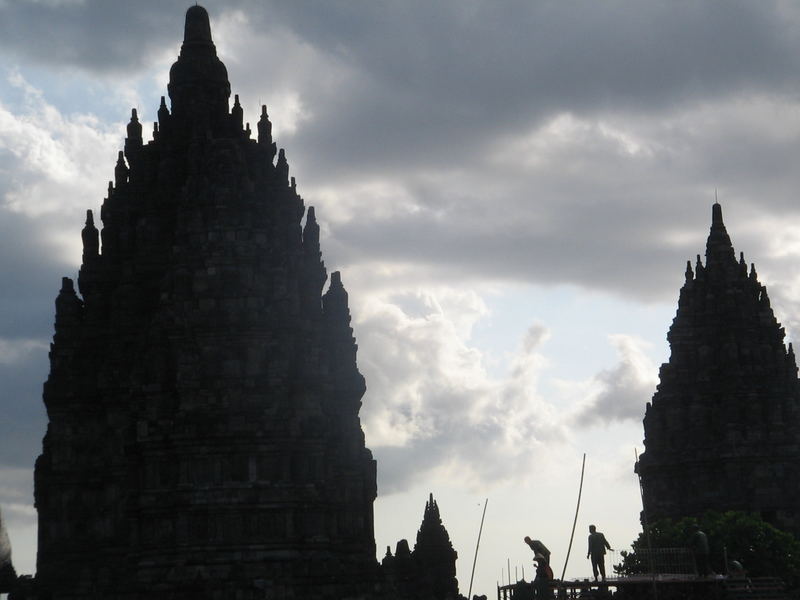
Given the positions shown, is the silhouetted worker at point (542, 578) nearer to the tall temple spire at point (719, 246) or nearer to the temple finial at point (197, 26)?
the temple finial at point (197, 26)

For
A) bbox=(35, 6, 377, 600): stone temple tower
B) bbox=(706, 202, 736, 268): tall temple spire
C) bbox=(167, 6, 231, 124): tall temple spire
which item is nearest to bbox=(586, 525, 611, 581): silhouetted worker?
bbox=(35, 6, 377, 600): stone temple tower

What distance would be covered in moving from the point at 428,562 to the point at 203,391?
38655mm

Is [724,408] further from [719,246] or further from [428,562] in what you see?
[428,562]

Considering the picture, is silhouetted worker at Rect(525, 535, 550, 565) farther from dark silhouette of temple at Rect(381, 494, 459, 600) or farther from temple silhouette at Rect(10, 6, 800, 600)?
dark silhouette of temple at Rect(381, 494, 459, 600)

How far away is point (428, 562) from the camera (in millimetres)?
111750

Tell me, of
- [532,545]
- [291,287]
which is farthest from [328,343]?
[532,545]

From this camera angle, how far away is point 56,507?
8181 cm

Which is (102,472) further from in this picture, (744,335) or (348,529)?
(744,335)

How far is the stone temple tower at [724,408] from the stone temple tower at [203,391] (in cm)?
3120

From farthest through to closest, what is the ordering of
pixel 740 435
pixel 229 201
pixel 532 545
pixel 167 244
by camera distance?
pixel 740 435 < pixel 167 244 < pixel 229 201 < pixel 532 545

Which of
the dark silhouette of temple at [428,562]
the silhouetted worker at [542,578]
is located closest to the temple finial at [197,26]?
the dark silhouette of temple at [428,562]

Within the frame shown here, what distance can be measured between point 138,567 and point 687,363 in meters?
46.2

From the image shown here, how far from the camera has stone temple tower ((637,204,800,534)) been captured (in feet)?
352

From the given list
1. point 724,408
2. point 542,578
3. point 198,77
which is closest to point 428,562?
point 724,408
